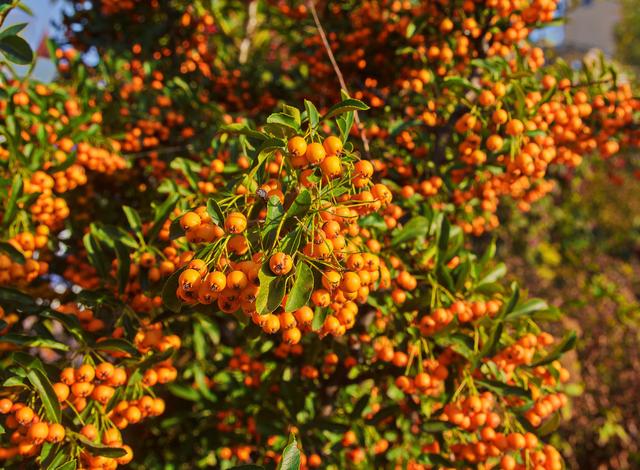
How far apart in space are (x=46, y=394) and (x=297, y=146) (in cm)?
127

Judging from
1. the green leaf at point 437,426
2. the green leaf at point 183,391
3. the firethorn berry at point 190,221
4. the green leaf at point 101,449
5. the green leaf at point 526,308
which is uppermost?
the firethorn berry at point 190,221

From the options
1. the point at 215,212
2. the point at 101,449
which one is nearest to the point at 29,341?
the point at 101,449

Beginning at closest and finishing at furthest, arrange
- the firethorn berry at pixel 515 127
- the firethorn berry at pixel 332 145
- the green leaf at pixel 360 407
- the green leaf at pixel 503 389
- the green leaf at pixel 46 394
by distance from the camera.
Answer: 1. the firethorn berry at pixel 332 145
2. the green leaf at pixel 46 394
3. the green leaf at pixel 503 389
4. the firethorn berry at pixel 515 127
5. the green leaf at pixel 360 407

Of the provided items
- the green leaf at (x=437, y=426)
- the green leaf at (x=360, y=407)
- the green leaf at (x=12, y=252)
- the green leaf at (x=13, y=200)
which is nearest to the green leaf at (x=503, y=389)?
the green leaf at (x=437, y=426)

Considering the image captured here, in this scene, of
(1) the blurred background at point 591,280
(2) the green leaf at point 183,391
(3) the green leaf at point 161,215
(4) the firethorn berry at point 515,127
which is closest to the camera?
(3) the green leaf at point 161,215

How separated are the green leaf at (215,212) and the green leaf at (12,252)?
1.27 metres

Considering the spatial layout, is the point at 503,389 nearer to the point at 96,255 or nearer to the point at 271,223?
the point at 271,223

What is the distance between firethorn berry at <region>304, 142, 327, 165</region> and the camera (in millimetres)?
1583

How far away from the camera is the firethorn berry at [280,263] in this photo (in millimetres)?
1407

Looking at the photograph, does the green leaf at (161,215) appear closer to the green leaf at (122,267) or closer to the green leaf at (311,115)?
the green leaf at (122,267)

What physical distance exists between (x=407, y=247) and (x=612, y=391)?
19.4ft

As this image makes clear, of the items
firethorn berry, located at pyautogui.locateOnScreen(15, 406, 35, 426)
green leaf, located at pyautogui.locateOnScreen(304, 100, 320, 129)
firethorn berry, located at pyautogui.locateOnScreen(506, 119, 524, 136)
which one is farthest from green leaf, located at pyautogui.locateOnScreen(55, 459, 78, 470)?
firethorn berry, located at pyautogui.locateOnScreen(506, 119, 524, 136)

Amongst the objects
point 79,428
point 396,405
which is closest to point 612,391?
point 396,405

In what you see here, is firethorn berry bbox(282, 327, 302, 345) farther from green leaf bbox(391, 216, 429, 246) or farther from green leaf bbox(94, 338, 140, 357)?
green leaf bbox(391, 216, 429, 246)
